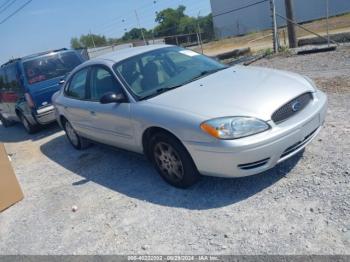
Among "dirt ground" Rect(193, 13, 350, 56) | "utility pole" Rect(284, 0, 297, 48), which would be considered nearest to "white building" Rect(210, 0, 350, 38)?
"dirt ground" Rect(193, 13, 350, 56)

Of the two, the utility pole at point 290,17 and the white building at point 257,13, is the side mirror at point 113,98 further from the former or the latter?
the white building at point 257,13

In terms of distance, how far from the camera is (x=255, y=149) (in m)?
3.30

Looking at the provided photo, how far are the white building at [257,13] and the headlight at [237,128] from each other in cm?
3350

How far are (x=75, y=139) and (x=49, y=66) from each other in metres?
2.97

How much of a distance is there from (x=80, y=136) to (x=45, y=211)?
186 centimetres

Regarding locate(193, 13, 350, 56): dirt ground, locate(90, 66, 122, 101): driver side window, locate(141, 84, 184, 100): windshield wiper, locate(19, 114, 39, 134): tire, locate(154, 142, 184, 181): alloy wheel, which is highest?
locate(90, 66, 122, 101): driver side window

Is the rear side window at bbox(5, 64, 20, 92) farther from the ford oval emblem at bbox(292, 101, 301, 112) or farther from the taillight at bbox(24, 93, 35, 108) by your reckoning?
the ford oval emblem at bbox(292, 101, 301, 112)

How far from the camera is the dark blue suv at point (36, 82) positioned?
8109mm

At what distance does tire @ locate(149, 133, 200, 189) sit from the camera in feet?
12.3

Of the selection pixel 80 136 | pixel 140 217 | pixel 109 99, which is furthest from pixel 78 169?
pixel 140 217

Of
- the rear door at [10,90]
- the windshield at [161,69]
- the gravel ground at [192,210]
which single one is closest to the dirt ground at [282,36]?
the rear door at [10,90]

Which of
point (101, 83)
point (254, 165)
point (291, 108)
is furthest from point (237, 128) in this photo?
point (101, 83)

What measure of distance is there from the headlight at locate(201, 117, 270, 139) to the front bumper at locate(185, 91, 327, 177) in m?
0.05

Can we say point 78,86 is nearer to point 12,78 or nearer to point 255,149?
point 255,149
